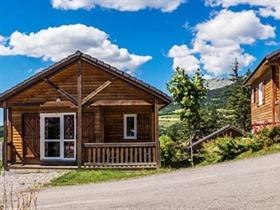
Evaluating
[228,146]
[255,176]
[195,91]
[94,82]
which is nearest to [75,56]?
[94,82]

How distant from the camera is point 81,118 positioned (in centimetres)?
2102

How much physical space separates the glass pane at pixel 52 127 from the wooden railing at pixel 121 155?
7.83 ft

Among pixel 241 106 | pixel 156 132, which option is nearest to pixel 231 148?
pixel 156 132

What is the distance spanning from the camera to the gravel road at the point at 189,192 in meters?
Answer: 10.5

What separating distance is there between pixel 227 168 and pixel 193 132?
115 ft

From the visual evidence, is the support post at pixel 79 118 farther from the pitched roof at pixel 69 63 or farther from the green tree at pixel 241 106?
the green tree at pixel 241 106

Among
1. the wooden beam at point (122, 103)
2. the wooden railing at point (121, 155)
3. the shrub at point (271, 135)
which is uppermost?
the wooden beam at point (122, 103)

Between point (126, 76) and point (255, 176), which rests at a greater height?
point (126, 76)

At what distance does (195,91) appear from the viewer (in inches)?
1949

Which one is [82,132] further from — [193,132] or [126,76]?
[193,132]

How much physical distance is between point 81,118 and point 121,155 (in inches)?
90.0

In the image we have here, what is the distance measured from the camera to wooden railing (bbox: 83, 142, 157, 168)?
66.8ft

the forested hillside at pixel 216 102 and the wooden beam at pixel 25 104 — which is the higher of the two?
the forested hillside at pixel 216 102

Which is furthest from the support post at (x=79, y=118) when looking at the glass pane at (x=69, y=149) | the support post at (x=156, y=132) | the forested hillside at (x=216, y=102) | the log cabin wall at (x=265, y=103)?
the forested hillside at (x=216, y=102)
